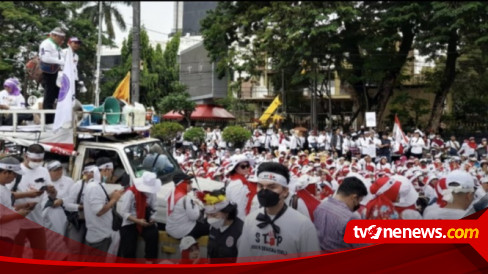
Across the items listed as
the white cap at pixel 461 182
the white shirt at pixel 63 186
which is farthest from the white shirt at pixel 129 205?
the white cap at pixel 461 182

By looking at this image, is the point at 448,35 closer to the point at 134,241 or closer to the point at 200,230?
the point at 200,230

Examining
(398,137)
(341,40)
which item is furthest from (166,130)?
(398,137)

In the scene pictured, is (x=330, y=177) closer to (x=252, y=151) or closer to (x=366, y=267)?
(x=252, y=151)

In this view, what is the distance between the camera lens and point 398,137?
258cm

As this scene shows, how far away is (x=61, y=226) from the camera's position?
234cm

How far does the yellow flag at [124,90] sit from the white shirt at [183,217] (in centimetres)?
67

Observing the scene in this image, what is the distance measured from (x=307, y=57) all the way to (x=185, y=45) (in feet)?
2.03

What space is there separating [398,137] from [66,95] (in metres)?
1.86

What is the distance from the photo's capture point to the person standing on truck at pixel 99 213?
2363 mm

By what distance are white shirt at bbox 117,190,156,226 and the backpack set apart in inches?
32.4

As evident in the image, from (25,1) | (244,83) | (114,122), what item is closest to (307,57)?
(244,83)

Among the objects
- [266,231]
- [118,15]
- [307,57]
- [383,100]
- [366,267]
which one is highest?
[118,15]

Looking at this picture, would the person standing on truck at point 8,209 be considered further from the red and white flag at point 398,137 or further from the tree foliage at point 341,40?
the red and white flag at point 398,137

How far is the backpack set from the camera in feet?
8.03
